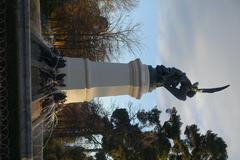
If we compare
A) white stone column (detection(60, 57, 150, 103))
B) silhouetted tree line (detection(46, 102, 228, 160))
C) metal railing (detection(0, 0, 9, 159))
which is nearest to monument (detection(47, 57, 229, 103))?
white stone column (detection(60, 57, 150, 103))

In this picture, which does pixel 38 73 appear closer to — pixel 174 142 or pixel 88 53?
pixel 174 142

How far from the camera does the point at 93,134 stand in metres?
36.8

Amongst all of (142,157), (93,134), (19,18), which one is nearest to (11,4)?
(19,18)

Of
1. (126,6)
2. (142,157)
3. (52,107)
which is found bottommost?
(142,157)

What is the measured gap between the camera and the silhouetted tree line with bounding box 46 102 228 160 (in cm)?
3062

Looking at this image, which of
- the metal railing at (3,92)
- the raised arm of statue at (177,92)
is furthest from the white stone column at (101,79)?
the metal railing at (3,92)

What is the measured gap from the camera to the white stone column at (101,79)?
1663 cm

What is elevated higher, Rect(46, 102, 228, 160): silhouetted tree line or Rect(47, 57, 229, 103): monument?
Rect(47, 57, 229, 103): monument

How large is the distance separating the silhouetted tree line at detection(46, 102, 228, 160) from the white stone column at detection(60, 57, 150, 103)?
13415 mm

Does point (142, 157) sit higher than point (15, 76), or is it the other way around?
point (15, 76)

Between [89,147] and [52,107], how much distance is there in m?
22.9

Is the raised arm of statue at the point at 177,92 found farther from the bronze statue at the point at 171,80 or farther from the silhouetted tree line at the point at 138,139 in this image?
the silhouetted tree line at the point at 138,139

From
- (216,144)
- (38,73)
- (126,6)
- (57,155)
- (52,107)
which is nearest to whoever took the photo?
(38,73)

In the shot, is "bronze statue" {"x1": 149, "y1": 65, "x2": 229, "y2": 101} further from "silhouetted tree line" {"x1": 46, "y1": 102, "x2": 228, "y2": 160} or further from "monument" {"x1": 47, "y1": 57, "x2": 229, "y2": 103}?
"silhouetted tree line" {"x1": 46, "y1": 102, "x2": 228, "y2": 160}
